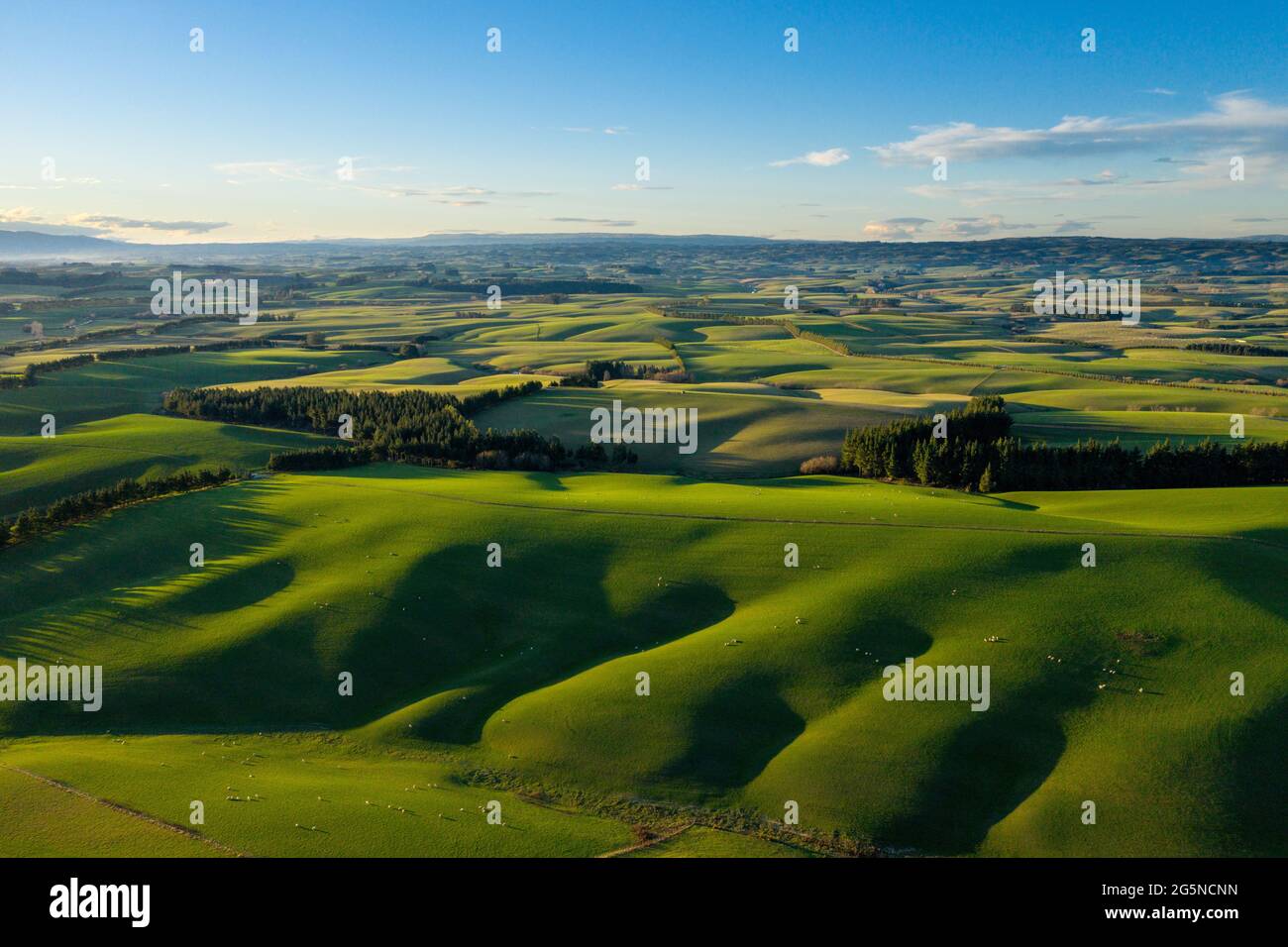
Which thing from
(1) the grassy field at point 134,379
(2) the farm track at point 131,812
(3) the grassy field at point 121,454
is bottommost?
(2) the farm track at point 131,812

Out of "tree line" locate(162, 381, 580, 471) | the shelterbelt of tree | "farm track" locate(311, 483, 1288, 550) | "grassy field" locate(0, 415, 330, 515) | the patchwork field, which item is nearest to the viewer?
the patchwork field

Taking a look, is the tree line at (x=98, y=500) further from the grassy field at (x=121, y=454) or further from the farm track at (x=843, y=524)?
the farm track at (x=843, y=524)

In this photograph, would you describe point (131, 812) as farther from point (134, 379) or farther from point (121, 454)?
point (134, 379)

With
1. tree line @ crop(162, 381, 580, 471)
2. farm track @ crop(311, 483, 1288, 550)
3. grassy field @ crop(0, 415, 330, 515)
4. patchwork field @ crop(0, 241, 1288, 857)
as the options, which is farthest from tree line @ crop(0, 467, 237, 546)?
farm track @ crop(311, 483, 1288, 550)

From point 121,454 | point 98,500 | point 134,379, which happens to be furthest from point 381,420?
point 134,379

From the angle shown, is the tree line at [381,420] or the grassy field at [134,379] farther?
the grassy field at [134,379]

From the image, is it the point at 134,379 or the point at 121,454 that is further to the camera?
the point at 134,379

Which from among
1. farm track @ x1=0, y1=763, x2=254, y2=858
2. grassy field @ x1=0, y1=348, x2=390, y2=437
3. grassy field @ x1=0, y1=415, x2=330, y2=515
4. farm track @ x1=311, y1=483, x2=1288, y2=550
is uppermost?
grassy field @ x1=0, y1=348, x2=390, y2=437

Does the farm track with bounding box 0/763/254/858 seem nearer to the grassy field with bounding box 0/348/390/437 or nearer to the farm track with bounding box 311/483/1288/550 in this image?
the farm track with bounding box 311/483/1288/550

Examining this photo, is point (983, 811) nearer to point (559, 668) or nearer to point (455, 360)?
point (559, 668)

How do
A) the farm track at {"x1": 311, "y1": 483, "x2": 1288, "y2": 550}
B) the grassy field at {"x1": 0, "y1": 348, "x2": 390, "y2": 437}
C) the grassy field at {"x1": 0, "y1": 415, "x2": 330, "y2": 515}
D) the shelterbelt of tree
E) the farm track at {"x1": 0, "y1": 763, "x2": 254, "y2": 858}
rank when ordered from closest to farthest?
the farm track at {"x1": 0, "y1": 763, "x2": 254, "y2": 858} < the shelterbelt of tree < the farm track at {"x1": 311, "y1": 483, "x2": 1288, "y2": 550} < the grassy field at {"x1": 0, "y1": 415, "x2": 330, "y2": 515} < the grassy field at {"x1": 0, "y1": 348, "x2": 390, "y2": 437}

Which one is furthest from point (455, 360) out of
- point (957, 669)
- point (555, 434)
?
point (957, 669)

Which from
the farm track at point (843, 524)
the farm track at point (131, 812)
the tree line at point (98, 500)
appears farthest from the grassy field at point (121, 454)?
the farm track at point (131, 812)
